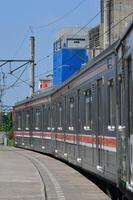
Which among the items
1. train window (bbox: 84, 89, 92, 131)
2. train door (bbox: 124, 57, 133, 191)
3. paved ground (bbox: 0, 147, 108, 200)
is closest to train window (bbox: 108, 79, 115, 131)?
train door (bbox: 124, 57, 133, 191)

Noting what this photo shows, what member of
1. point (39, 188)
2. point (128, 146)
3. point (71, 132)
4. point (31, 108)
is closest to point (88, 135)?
point (39, 188)

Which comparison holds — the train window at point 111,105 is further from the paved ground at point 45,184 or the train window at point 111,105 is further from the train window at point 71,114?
the train window at point 71,114

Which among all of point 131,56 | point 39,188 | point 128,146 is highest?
point 131,56

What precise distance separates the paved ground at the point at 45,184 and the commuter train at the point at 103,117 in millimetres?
→ 515

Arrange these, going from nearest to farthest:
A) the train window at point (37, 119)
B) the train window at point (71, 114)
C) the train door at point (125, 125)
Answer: the train door at point (125, 125) < the train window at point (71, 114) < the train window at point (37, 119)

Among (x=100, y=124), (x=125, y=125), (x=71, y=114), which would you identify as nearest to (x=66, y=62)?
(x=71, y=114)

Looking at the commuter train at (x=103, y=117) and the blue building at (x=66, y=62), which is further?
the blue building at (x=66, y=62)

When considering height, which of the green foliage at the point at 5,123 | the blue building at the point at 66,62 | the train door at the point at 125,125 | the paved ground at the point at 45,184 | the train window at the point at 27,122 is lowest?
the paved ground at the point at 45,184

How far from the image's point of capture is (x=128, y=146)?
9859 mm

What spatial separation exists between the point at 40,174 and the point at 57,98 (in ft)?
18.5

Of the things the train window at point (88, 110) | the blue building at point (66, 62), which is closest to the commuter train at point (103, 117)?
the train window at point (88, 110)

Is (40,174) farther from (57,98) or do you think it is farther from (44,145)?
(44,145)

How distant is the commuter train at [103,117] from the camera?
10.1m

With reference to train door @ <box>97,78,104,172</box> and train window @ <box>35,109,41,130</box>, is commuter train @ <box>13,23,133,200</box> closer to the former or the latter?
train door @ <box>97,78,104,172</box>
